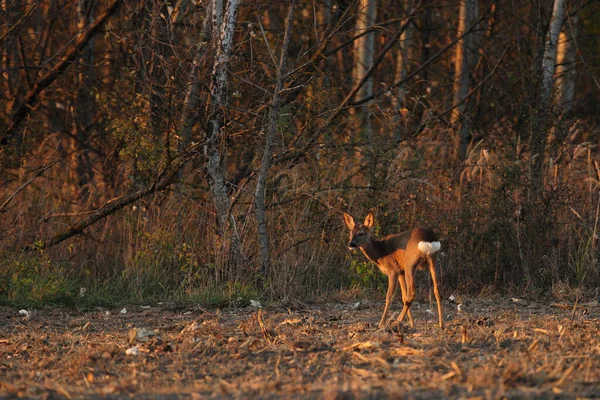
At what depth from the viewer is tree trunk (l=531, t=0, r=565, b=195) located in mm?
12320

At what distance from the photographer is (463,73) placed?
16.4 metres

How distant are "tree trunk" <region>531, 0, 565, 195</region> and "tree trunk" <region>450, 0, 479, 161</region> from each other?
250cm

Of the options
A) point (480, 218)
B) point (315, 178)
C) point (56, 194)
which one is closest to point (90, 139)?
point (56, 194)

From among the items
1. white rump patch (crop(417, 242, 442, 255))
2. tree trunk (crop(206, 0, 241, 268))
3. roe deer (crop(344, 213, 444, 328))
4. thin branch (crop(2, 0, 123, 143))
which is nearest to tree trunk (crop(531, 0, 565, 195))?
roe deer (crop(344, 213, 444, 328))

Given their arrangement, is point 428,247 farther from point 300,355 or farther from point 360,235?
point 300,355

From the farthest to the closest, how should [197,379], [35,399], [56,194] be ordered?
[56,194] < [197,379] < [35,399]

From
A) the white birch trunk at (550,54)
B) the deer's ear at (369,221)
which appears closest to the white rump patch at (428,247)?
the deer's ear at (369,221)

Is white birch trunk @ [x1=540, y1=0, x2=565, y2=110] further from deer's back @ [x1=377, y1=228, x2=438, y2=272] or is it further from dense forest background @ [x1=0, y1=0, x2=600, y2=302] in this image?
deer's back @ [x1=377, y1=228, x2=438, y2=272]

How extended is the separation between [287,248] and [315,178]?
1123mm

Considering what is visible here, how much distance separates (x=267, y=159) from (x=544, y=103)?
396cm

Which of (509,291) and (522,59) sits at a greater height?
(522,59)

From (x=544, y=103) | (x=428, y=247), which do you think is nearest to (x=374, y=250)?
(x=428, y=247)

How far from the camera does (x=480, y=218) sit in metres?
12.3

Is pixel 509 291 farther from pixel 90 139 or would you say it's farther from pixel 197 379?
pixel 90 139
